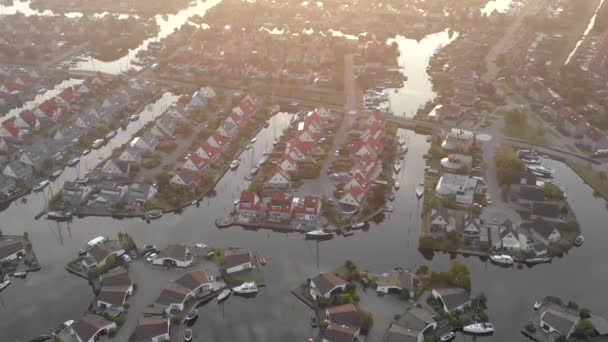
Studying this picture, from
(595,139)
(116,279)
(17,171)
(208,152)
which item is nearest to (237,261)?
(116,279)

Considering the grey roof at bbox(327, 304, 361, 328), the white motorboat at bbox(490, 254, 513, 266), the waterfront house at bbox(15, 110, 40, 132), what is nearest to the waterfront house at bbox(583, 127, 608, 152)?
the white motorboat at bbox(490, 254, 513, 266)

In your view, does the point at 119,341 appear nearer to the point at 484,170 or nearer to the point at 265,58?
the point at 484,170

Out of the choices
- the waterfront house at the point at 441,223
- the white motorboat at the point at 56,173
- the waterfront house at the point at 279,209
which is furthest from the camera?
the white motorboat at the point at 56,173

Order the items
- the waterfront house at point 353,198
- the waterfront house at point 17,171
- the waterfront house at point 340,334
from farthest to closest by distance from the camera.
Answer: the waterfront house at point 17,171 < the waterfront house at point 353,198 < the waterfront house at point 340,334

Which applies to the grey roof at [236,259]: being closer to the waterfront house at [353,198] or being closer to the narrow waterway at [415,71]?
the waterfront house at [353,198]

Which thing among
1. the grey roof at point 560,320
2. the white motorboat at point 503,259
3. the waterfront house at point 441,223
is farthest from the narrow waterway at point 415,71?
the grey roof at point 560,320

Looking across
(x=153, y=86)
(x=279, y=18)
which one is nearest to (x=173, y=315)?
(x=153, y=86)
